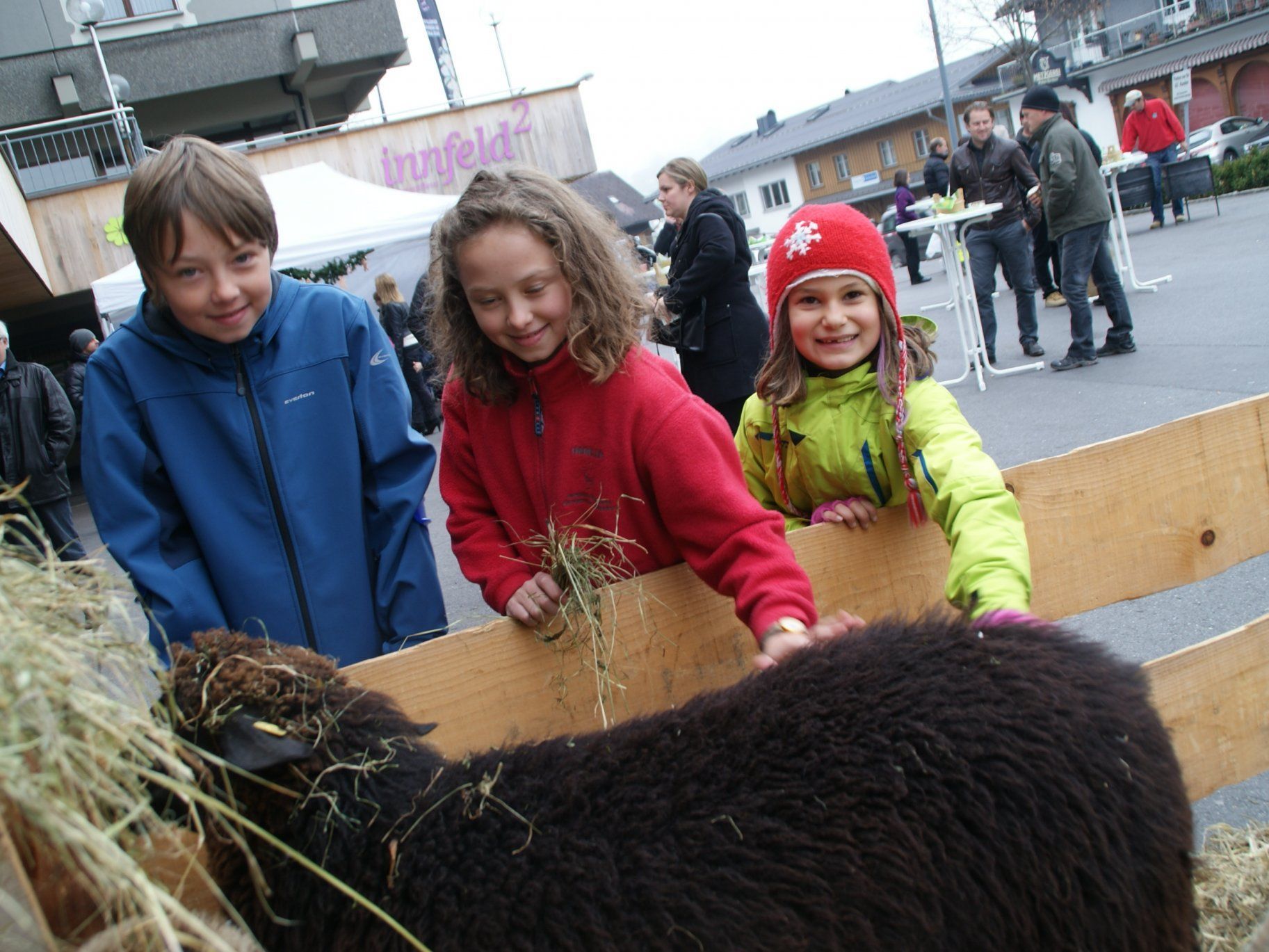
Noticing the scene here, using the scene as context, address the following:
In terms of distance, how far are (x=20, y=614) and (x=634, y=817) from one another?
0.93m

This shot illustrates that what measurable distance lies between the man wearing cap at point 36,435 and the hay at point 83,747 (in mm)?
7480

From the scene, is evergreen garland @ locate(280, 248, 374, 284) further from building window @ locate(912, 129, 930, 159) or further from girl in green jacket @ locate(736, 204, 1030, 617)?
building window @ locate(912, 129, 930, 159)

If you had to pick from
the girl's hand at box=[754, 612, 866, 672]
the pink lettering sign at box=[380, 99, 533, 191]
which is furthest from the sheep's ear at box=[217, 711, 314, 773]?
the pink lettering sign at box=[380, 99, 533, 191]

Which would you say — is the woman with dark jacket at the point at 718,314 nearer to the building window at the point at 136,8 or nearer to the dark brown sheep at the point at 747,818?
the dark brown sheep at the point at 747,818

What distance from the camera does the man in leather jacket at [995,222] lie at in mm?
9562

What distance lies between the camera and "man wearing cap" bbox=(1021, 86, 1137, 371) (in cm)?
870

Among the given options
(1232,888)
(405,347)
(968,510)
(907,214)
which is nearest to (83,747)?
(968,510)

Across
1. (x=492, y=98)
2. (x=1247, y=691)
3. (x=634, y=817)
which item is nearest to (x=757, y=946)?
(x=634, y=817)

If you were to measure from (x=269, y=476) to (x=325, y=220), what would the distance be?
9.47m

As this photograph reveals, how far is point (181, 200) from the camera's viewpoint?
2125 millimetres

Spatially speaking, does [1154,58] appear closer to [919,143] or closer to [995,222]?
[919,143]

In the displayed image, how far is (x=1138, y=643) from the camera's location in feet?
13.4

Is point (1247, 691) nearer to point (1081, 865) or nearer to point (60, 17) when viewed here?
point (1081, 865)

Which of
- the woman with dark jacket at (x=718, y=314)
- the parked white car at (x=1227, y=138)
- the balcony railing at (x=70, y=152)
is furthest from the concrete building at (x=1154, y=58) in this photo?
the woman with dark jacket at (x=718, y=314)
